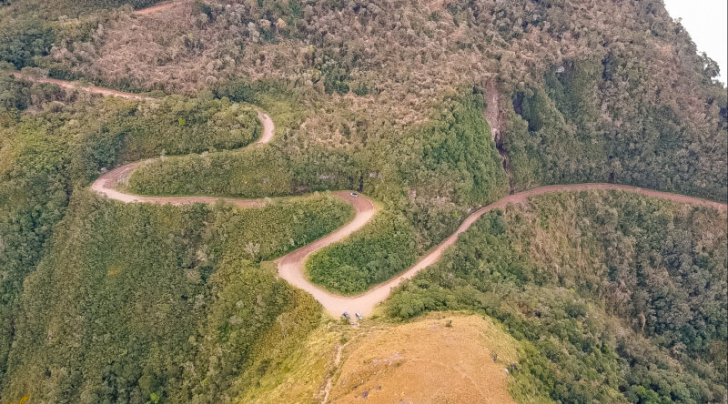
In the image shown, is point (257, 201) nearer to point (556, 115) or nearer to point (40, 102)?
point (40, 102)

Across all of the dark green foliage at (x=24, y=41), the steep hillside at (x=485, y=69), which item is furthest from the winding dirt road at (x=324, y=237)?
the steep hillside at (x=485, y=69)

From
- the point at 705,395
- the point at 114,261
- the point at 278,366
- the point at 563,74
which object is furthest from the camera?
the point at 563,74

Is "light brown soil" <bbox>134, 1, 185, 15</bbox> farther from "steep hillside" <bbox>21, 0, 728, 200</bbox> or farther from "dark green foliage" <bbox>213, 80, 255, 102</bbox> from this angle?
"dark green foliage" <bbox>213, 80, 255, 102</bbox>

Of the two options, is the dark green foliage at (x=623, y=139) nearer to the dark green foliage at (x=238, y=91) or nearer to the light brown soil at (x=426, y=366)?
the light brown soil at (x=426, y=366)

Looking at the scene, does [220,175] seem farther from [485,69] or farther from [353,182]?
[485,69]

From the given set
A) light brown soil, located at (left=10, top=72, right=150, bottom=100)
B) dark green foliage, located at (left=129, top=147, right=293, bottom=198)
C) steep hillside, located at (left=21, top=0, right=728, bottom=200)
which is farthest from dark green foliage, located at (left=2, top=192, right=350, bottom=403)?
steep hillside, located at (left=21, top=0, right=728, bottom=200)

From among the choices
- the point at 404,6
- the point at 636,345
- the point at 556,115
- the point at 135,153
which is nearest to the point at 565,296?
the point at 636,345
